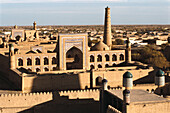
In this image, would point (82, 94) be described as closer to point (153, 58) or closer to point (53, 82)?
point (53, 82)

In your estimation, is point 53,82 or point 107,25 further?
point 107,25

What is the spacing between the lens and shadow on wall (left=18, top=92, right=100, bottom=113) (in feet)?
69.5

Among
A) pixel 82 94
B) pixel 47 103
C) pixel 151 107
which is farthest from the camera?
pixel 82 94

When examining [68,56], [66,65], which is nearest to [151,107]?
[66,65]

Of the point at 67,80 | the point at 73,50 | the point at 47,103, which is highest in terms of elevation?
the point at 73,50

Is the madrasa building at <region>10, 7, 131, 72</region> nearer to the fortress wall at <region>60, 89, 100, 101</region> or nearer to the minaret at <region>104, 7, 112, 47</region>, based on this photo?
the minaret at <region>104, 7, 112, 47</region>

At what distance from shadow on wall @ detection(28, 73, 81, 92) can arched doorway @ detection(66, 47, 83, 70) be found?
742cm

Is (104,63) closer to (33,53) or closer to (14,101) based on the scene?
(33,53)

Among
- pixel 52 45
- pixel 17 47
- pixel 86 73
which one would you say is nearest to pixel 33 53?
pixel 17 47

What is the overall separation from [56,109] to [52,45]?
56.1 ft

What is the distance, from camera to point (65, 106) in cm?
2128

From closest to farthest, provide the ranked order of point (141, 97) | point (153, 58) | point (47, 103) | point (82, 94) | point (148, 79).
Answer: point (141, 97)
point (47, 103)
point (82, 94)
point (148, 79)
point (153, 58)

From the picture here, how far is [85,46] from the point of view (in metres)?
31.9

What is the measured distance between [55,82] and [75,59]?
9.75m
